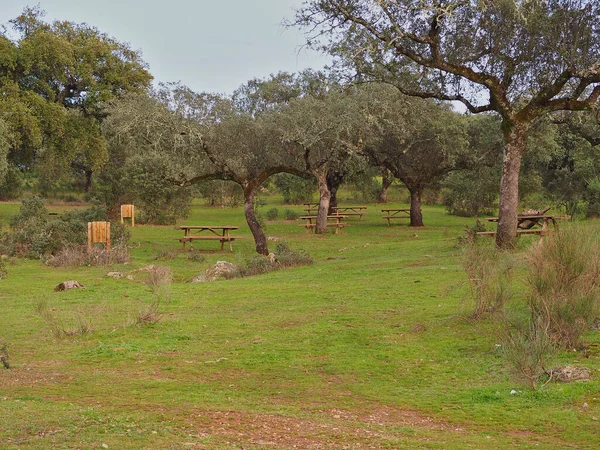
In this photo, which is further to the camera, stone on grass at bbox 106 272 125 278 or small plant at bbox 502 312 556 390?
stone on grass at bbox 106 272 125 278

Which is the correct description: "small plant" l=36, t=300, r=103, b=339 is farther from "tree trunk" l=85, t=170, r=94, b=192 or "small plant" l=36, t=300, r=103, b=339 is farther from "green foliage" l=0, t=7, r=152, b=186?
"tree trunk" l=85, t=170, r=94, b=192

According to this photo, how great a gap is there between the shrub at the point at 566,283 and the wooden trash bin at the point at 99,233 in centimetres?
1525

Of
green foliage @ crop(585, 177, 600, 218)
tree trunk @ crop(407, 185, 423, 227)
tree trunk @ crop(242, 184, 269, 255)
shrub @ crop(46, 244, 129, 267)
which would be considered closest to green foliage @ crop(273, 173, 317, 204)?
tree trunk @ crop(407, 185, 423, 227)

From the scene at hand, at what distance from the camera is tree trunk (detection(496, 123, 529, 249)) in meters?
17.5

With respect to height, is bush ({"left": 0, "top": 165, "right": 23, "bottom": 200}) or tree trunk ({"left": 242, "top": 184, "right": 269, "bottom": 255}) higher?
bush ({"left": 0, "top": 165, "right": 23, "bottom": 200})

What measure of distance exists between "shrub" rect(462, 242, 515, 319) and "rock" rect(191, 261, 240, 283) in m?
8.94

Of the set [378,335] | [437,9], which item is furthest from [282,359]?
[437,9]

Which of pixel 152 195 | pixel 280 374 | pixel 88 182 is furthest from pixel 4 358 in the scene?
pixel 88 182

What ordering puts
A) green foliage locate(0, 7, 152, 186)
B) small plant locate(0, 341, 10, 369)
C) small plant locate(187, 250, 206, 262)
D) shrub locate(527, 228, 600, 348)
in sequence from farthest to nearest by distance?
green foliage locate(0, 7, 152, 186) → small plant locate(187, 250, 206, 262) → shrub locate(527, 228, 600, 348) → small plant locate(0, 341, 10, 369)

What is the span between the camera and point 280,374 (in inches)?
331

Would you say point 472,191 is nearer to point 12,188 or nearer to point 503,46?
point 503,46

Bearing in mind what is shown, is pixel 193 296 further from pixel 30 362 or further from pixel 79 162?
pixel 79 162

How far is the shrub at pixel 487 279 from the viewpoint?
10391 mm

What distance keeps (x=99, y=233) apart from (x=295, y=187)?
87.1 ft
